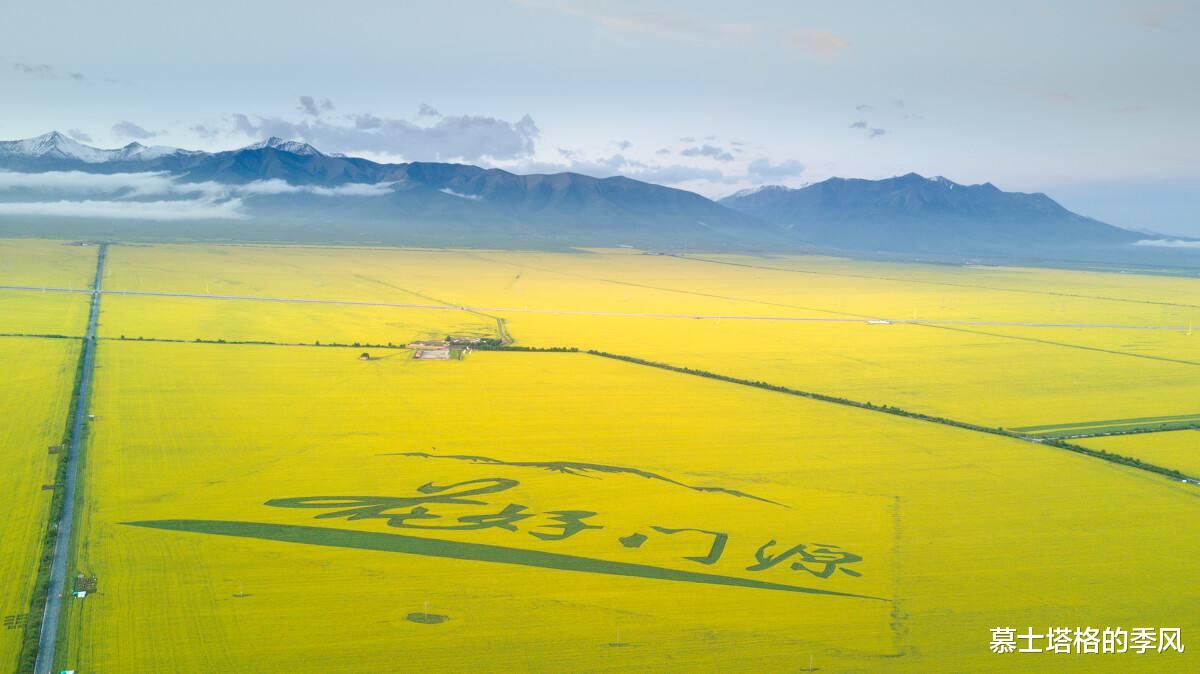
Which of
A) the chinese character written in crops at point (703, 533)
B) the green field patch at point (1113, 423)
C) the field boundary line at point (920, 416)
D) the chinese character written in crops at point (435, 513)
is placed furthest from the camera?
the green field patch at point (1113, 423)

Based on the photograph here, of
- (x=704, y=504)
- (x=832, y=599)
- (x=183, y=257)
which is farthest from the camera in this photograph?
(x=183, y=257)

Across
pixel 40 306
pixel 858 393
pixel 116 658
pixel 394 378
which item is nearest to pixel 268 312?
pixel 40 306

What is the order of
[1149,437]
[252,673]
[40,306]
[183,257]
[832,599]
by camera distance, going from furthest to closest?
[183,257] < [40,306] < [1149,437] < [832,599] < [252,673]

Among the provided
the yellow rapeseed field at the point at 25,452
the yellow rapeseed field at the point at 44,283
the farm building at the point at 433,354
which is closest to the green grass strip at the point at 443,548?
the yellow rapeseed field at the point at 25,452

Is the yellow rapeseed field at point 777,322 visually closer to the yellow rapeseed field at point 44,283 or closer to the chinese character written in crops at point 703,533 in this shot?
the yellow rapeseed field at point 44,283

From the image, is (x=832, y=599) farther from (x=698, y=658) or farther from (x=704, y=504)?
(x=704, y=504)

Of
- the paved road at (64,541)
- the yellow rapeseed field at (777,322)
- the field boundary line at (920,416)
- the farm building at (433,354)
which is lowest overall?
the paved road at (64,541)
